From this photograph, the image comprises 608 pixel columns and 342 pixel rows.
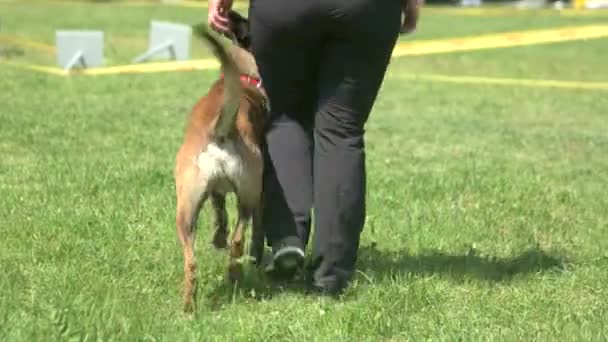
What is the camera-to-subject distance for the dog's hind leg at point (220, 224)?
460cm

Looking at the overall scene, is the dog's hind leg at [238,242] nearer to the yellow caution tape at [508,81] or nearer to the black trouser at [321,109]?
the black trouser at [321,109]

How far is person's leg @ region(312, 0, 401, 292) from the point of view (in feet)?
13.2

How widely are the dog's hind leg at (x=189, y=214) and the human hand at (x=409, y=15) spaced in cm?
119

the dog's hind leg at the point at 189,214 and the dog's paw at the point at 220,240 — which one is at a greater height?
the dog's hind leg at the point at 189,214

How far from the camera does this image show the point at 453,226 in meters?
5.58

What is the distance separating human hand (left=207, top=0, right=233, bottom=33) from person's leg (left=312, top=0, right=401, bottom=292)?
452mm

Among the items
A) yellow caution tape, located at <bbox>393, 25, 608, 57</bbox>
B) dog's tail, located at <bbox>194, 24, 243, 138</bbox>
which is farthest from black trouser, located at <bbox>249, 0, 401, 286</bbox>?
yellow caution tape, located at <bbox>393, 25, 608, 57</bbox>

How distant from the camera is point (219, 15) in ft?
13.6

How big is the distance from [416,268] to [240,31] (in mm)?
1431

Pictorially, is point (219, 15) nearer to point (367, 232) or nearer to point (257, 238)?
point (257, 238)

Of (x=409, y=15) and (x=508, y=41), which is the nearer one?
(x=409, y=15)

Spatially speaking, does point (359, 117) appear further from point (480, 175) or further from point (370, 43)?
point (480, 175)

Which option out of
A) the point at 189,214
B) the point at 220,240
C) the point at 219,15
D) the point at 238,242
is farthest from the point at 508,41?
the point at 189,214

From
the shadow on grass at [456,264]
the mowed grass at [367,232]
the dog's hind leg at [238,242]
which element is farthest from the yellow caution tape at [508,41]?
the dog's hind leg at [238,242]
